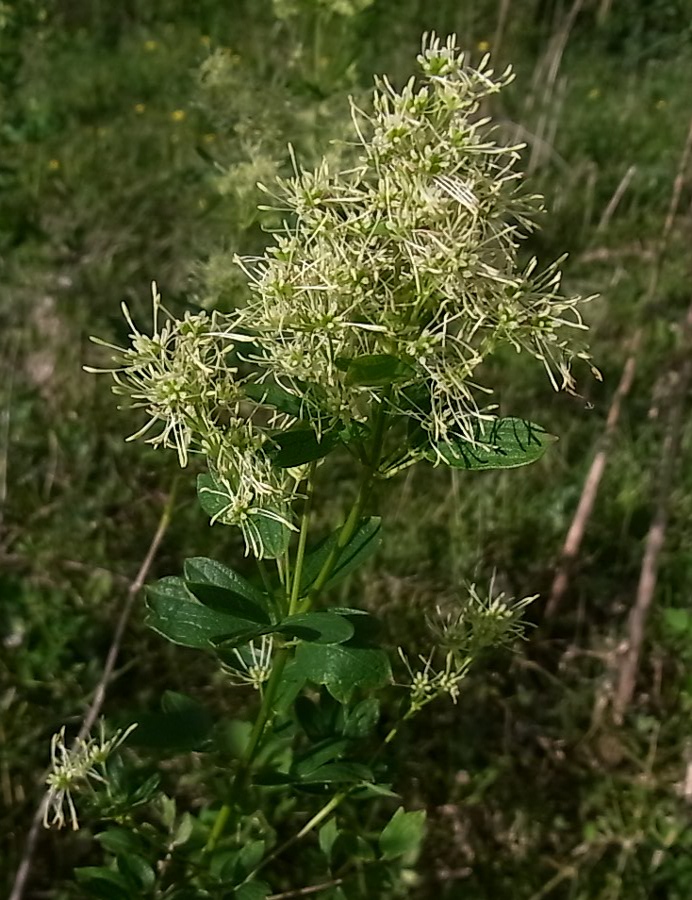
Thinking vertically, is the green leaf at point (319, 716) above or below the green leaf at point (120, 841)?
above

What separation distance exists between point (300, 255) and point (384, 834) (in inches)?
26.7

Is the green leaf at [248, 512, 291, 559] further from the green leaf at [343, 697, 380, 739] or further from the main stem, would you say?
the green leaf at [343, 697, 380, 739]

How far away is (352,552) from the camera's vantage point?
88 centimetres

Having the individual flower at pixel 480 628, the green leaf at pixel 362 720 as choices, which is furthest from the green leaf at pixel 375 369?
the green leaf at pixel 362 720

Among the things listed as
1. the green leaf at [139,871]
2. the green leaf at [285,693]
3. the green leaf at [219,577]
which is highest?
the green leaf at [219,577]

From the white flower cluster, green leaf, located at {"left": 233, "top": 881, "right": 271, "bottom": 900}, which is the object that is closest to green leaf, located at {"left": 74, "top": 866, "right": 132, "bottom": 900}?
green leaf, located at {"left": 233, "top": 881, "right": 271, "bottom": 900}

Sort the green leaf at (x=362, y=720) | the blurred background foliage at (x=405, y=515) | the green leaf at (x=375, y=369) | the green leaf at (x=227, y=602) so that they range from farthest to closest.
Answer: the blurred background foliage at (x=405, y=515) < the green leaf at (x=362, y=720) < the green leaf at (x=227, y=602) < the green leaf at (x=375, y=369)

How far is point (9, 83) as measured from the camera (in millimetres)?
1746

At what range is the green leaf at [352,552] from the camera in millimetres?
876

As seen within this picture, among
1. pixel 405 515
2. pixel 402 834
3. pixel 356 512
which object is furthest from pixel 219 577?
pixel 405 515

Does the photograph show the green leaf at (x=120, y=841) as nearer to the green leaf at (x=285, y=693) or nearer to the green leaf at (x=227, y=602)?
the green leaf at (x=285, y=693)

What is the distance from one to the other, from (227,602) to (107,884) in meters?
0.37

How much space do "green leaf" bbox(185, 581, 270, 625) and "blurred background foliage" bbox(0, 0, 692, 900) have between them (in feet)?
1.95

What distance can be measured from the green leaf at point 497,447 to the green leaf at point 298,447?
0.26ft
